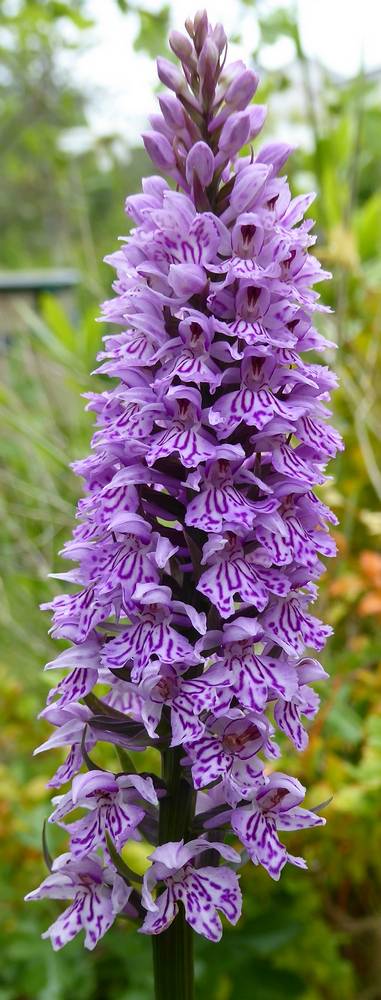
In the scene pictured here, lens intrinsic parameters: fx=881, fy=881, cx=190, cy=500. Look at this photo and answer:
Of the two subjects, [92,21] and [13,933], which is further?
[92,21]

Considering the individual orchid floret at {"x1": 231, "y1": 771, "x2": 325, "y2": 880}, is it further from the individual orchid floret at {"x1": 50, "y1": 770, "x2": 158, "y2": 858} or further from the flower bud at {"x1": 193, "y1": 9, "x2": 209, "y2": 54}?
the flower bud at {"x1": 193, "y1": 9, "x2": 209, "y2": 54}

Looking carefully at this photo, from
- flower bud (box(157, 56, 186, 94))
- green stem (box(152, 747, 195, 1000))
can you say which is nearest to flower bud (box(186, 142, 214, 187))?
flower bud (box(157, 56, 186, 94))

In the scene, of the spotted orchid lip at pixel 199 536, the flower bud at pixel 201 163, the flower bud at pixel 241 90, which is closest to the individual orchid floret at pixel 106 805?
the spotted orchid lip at pixel 199 536

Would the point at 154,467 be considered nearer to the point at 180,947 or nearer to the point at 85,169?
the point at 180,947

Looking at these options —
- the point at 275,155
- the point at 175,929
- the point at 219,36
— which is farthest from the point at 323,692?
the point at 219,36

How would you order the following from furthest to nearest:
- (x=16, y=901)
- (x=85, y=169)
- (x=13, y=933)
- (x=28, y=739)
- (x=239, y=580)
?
(x=85, y=169)
(x=28, y=739)
(x=16, y=901)
(x=13, y=933)
(x=239, y=580)

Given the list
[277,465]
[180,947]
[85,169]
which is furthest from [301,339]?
[85,169]
